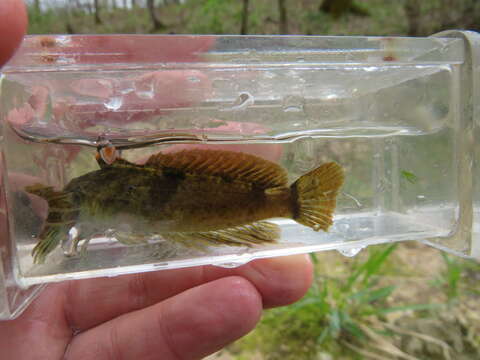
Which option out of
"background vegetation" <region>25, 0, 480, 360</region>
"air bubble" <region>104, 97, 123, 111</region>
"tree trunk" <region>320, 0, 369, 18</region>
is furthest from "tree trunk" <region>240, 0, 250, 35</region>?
"air bubble" <region>104, 97, 123, 111</region>

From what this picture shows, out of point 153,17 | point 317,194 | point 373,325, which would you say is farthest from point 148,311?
point 153,17

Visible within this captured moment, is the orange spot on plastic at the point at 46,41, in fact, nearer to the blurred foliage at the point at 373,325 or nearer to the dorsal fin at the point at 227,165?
the dorsal fin at the point at 227,165

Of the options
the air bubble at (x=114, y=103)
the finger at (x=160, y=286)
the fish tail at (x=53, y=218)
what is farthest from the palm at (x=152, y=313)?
the air bubble at (x=114, y=103)

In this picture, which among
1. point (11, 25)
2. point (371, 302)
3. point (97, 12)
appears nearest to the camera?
point (11, 25)

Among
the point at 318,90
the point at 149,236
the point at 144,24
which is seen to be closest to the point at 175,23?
the point at 144,24

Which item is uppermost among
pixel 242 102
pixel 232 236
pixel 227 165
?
pixel 242 102

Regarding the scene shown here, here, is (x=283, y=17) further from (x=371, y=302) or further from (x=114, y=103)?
(x=114, y=103)

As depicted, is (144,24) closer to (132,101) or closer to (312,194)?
(132,101)
